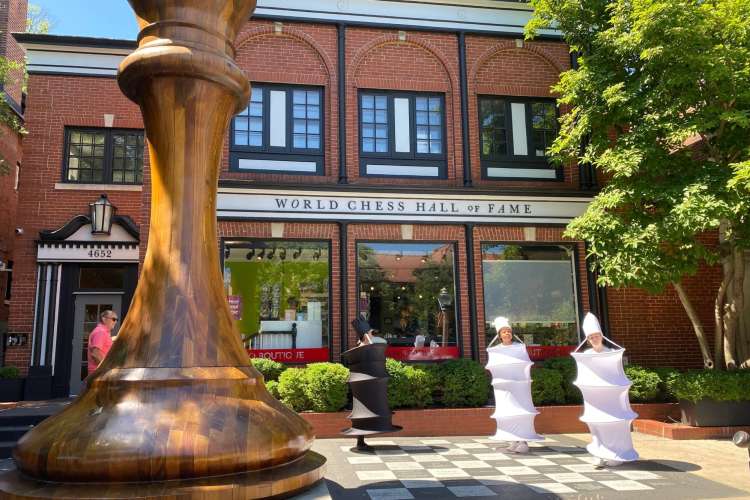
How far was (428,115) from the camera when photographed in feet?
38.5

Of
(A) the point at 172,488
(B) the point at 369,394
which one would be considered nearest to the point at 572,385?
(B) the point at 369,394

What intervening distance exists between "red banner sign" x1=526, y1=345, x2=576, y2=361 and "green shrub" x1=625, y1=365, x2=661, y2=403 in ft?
5.37

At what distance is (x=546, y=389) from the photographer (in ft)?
30.9

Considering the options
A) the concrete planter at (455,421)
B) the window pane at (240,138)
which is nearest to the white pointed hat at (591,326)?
the concrete planter at (455,421)

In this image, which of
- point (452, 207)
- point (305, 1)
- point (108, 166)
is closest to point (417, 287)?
point (452, 207)

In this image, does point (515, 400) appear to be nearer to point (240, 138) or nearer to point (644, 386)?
point (644, 386)

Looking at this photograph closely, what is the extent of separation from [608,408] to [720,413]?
371 centimetres

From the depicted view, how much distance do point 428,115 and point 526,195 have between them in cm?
264

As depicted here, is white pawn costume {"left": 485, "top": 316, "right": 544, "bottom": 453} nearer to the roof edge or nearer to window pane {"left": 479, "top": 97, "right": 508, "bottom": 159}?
window pane {"left": 479, "top": 97, "right": 508, "bottom": 159}

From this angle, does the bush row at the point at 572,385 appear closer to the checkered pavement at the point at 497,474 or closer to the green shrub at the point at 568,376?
the green shrub at the point at 568,376

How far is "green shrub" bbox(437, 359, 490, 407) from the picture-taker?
9250mm

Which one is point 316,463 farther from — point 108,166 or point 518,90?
point 108,166

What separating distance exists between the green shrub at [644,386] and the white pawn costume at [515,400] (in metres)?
3.23

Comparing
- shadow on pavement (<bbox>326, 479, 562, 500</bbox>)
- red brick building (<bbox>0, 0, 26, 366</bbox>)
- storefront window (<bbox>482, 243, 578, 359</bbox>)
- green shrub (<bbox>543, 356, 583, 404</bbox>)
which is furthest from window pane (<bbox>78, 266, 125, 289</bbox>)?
green shrub (<bbox>543, 356, 583, 404</bbox>)
